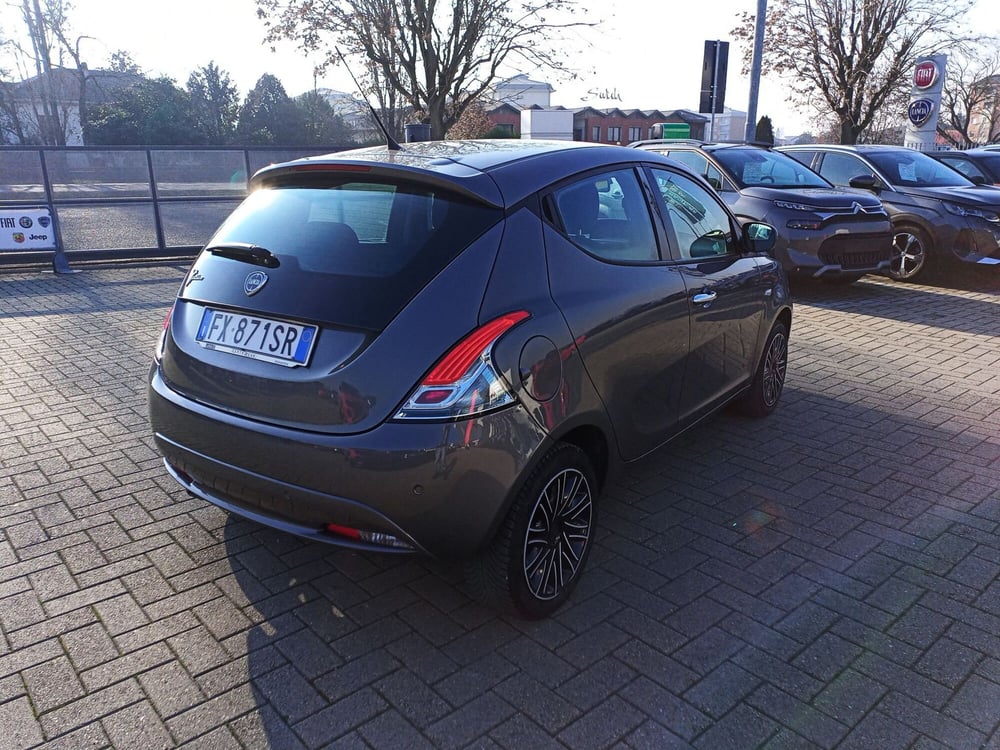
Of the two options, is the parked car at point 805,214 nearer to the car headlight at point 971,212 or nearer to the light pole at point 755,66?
the car headlight at point 971,212

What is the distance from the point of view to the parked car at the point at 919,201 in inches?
399

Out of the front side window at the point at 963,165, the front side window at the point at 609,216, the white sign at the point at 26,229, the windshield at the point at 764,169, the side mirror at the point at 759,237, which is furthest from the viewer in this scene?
the front side window at the point at 963,165

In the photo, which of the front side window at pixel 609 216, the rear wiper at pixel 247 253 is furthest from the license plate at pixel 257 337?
the front side window at pixel 609 216

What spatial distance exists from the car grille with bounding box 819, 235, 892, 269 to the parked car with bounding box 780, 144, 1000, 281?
4.05 ft

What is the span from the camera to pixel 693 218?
13.8 feet

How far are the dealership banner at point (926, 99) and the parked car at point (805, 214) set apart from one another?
13.0 metres

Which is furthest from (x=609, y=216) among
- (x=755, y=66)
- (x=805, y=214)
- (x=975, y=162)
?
(x=975, y=162)

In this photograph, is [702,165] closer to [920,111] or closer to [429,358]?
[429,358]

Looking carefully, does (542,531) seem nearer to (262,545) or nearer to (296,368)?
(296,368)

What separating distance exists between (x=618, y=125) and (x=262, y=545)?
58.3 metres

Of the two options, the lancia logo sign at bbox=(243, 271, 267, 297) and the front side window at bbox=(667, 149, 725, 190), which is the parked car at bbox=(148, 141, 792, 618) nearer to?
the lancia logo sign at bbox=(243, 271, 267, 297)

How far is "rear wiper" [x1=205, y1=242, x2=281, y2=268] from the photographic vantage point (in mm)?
2980

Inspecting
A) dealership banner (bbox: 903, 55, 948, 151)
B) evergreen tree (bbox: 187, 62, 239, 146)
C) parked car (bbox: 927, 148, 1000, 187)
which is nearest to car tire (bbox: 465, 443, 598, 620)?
parked car (bbox: 927, 148, 1000, 187)

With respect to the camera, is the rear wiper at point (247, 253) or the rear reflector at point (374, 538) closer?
the rear reflector at point (374, 538)
